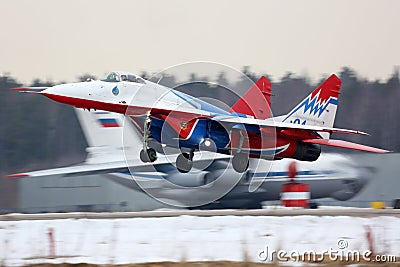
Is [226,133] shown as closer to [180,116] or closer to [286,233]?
[180,116]

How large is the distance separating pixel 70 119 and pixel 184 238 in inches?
1677

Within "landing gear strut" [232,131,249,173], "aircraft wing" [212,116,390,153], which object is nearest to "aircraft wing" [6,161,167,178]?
"landing gear strut" [232,131,249,173]

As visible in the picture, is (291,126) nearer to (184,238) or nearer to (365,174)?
(184,238)

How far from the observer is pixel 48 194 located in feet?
144

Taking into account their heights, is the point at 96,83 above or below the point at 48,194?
above

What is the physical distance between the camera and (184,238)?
60.2 ft

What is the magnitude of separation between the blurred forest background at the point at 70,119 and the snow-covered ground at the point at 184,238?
2687 centimetres

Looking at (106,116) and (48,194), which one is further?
(48,194)

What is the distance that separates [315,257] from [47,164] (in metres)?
38.5

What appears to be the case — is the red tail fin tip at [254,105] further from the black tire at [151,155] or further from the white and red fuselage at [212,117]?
the black tire at [151,155]

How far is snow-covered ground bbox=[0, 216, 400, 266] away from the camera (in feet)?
51.5

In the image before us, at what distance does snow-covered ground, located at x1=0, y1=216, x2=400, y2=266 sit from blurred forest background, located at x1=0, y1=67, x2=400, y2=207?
26.9 metres

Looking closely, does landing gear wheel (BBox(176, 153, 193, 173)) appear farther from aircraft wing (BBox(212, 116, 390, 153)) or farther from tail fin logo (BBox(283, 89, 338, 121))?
tail fin logo (BBox(283, 89, 338, 121))

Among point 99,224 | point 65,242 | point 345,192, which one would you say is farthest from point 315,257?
point 345,192
